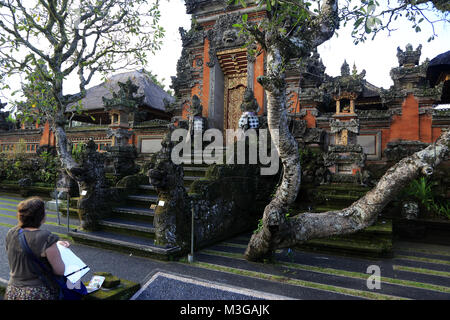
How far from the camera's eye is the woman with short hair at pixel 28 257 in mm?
2441

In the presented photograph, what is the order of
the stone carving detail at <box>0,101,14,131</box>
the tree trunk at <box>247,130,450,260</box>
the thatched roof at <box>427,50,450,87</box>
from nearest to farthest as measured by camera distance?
the tree trunk at <box>247,130,450,260</box> → the thatched roof at <box>427,50,450,87</box> → the stone carving detail at <box>0,101,14,131</box>

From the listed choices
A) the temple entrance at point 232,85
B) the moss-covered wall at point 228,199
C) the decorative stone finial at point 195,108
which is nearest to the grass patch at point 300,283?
the moss-covered wall at point 228,199

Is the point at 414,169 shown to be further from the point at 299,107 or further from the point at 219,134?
the point at 219,134

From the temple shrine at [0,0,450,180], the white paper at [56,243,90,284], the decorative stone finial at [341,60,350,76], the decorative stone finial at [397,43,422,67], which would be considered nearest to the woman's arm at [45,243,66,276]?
the white paper at [56,243,90,284]

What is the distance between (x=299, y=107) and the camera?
941 centimetres

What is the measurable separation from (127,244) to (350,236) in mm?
4170

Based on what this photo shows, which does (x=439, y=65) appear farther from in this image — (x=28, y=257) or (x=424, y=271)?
(x=28, y=257)

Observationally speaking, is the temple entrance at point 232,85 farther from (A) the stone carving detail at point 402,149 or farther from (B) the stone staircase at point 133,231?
(A) the stone carving detail at point 402,149

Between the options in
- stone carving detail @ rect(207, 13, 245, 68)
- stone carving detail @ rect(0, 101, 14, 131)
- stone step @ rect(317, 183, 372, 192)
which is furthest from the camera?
stone carving detail @ rect(0, 101, 14, 131)

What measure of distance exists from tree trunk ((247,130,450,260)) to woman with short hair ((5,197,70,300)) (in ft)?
9.74

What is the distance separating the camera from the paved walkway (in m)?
3.63

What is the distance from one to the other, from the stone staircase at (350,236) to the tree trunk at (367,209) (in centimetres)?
104

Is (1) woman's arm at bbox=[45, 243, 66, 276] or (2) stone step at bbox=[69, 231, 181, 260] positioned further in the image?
(2) stone step at bbox=[69, 231, 181, 260]

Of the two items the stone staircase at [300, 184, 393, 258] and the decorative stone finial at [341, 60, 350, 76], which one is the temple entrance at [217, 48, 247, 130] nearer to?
the stone staircase at [300, 184, 393, 258]
